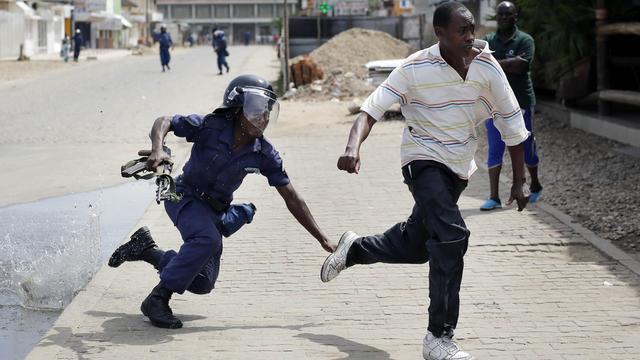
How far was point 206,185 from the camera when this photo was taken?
5.52 meters

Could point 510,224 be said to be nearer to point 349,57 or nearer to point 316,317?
point 316,317

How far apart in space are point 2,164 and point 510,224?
7150 mm

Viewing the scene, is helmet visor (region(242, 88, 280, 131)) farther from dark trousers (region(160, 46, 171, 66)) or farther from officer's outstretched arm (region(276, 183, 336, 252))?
dark trousers (region(160, 46, 171, 66))

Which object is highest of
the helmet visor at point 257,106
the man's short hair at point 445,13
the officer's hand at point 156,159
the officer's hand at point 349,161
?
the man's short hair at point 445,13

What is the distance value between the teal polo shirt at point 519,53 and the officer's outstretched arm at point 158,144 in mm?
4517

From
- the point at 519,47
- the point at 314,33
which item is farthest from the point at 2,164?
the point at 314,33

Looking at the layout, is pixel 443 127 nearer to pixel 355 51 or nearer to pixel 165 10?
pixel 355 51

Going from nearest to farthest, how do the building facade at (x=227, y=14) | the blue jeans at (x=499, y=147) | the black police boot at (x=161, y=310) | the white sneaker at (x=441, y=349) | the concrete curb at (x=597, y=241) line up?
the white sneaker at (x=441, y=349), the black police boot at (x=161, y=310), the concrete curb at (x=597, y=241), the blue jeans at (x=499, y=147), the building facade at (x=227, y=14)

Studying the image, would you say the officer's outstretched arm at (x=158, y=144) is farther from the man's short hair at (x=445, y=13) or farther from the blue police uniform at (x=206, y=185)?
the man's short hair at (x=445, y=13)

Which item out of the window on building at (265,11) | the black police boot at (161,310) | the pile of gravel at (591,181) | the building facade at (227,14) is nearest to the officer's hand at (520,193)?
the black police boot at (161,310)

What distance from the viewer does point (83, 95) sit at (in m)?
25.2

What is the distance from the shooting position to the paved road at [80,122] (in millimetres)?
11781

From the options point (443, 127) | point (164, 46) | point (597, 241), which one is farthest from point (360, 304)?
point (164, 46)

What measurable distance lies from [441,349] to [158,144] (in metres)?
1.74
